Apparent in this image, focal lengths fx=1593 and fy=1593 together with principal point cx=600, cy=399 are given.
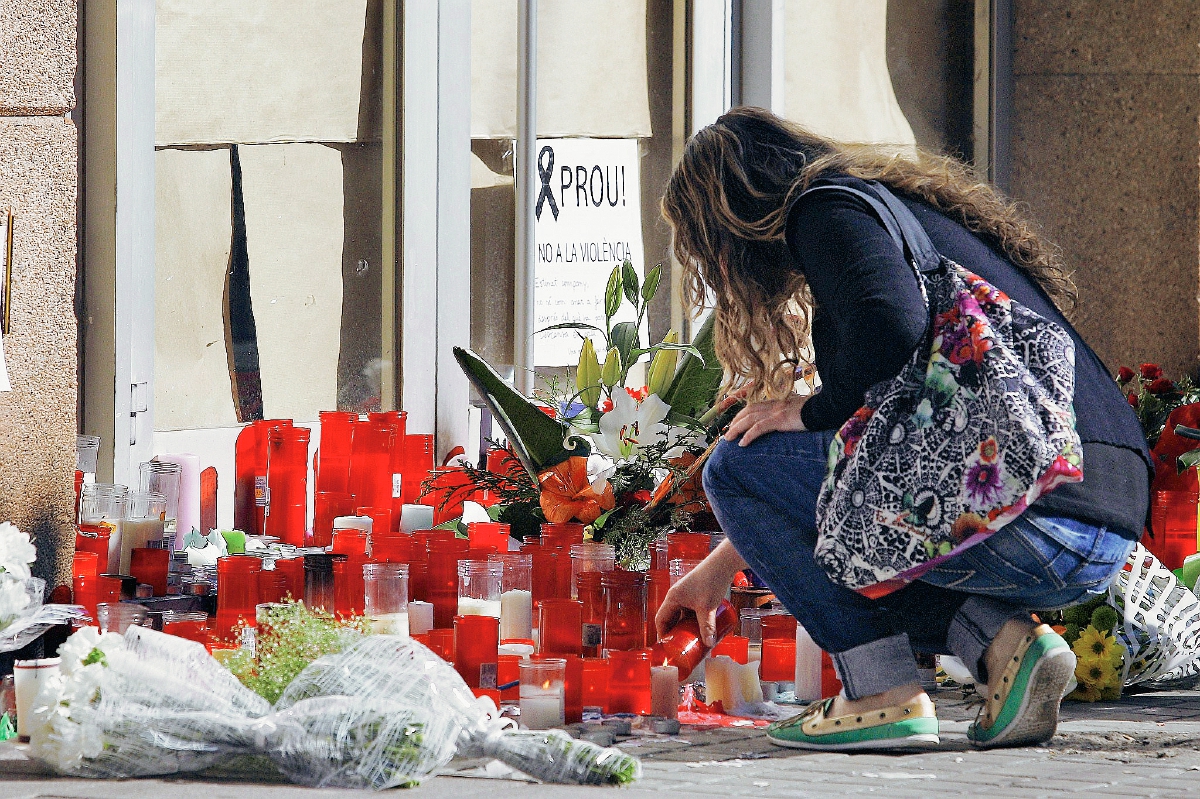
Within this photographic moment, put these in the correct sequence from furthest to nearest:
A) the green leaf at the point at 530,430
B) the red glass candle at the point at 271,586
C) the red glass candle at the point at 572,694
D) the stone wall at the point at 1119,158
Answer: the stone wall at the point at 1119,158 → the green leaf at the point at 530,430 → the red glass candle at the point at 271,586 → the red glass candle at the point at 572,694

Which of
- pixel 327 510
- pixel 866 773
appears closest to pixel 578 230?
pixel 327 510

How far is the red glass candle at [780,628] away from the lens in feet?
10.8

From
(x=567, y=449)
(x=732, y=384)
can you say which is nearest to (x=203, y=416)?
(x=567, y=449)

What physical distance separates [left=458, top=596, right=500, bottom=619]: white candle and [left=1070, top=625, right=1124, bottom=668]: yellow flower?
1.22m

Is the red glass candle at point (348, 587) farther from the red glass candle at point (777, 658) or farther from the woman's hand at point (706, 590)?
the red glass candle at point (777, 658)

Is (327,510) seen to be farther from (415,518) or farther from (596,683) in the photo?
(596,683)

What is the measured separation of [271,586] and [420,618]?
1.00 feet

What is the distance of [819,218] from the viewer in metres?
2.73

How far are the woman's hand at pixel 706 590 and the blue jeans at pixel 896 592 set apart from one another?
57 mm

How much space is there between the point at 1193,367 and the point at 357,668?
475cm

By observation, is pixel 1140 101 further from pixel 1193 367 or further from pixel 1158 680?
pixel 1158 680

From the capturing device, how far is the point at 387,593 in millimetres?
3137

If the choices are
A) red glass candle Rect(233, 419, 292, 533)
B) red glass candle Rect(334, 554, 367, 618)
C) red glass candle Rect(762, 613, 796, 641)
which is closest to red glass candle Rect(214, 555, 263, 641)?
red glass candle Rect(334, 554, 367, 618)

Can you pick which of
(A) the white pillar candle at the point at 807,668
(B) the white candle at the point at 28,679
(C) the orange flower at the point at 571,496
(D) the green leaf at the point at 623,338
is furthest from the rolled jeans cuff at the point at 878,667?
(D) the green leaf at the point at 623,338
